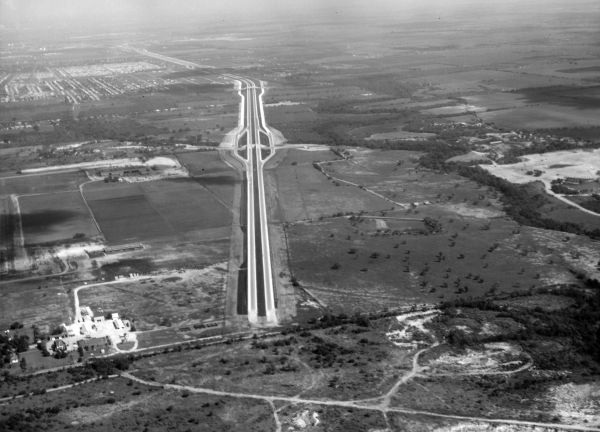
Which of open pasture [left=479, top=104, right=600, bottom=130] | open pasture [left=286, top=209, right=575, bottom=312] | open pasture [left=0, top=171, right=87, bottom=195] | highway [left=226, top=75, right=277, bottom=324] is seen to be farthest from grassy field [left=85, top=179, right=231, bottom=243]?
open pasture [left=479, top=104, right=600, bottom=130]

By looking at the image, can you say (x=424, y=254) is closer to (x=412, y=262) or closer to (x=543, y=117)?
(x=412, y=262)

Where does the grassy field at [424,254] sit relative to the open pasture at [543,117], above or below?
below

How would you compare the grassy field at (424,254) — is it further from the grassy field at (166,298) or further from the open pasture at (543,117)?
the open pasture at (543,117)

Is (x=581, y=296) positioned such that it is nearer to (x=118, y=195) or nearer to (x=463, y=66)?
(x=118, y=195)

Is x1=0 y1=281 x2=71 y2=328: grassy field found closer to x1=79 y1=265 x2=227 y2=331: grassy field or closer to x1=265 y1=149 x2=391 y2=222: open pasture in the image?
x1=79 y1=265 x2=227 y2=331: grassy field

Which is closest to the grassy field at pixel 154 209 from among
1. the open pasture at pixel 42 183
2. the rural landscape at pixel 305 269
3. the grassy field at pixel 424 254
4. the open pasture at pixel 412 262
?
the rural landscape at pixel 305 269

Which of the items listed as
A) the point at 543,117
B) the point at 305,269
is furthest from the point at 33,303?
the point at 543,117
